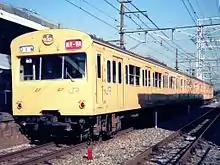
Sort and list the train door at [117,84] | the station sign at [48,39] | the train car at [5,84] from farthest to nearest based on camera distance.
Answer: the train car at [5,84] < the train door at [117,84] < the station sign at [48,39]

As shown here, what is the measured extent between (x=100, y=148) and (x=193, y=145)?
8.86ft

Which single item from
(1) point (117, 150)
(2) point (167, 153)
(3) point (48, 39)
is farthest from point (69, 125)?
(2) point (167, 153)

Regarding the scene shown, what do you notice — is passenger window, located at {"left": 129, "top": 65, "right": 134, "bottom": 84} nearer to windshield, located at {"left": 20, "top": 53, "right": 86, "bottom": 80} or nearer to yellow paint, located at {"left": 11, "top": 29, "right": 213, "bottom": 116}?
yellow paint, located at {"left": 11, "top": 29, "right": 213, "bottom": 116}

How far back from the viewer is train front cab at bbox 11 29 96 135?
1080 cm

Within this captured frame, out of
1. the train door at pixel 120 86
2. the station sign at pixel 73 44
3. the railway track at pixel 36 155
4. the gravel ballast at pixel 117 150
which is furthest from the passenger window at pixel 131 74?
the station sign at pixel 73 44

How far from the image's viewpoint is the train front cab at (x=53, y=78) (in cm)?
1080

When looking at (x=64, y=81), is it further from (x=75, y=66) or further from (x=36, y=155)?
(x=36, y=155)

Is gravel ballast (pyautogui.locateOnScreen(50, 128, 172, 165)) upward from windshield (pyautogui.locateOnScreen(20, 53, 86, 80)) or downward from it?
downward

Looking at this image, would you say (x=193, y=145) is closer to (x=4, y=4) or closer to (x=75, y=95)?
(x=75, y=95)

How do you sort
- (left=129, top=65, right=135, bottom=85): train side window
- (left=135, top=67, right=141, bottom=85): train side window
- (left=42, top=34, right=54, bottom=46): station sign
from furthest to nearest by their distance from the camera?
(left=135, top=67, right=141, bottom=85): train side window < (left=129, top=65, right=135, bottom=85): train side window < (left=42, top=34, right=54, bottom=46): station sign

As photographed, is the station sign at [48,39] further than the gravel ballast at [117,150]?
Yes

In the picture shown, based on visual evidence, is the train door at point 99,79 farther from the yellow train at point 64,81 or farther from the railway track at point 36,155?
the railway track at point 36,155

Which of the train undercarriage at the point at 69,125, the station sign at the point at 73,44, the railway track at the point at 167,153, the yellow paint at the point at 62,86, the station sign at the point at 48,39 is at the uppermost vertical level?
the station sign at the point at 48,39

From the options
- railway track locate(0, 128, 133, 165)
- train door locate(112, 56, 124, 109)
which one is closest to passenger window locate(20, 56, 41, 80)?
railway track locate(0, 128, 133, 165)
